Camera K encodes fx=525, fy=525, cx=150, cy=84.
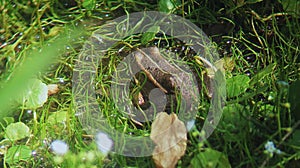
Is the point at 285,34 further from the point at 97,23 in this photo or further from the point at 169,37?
the point at 97,23

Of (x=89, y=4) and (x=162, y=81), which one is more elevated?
(x=89, y=4)

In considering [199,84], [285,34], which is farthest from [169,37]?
[285,34]

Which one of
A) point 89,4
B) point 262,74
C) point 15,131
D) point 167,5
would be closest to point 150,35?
point 167,5

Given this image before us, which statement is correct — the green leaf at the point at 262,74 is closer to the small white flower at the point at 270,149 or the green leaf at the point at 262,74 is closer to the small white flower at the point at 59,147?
the small white flower at the point at 270,149

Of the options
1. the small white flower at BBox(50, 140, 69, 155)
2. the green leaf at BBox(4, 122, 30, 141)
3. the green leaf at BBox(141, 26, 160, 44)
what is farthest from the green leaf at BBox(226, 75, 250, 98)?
the green leaf at BBox(4, 122, 30, 141)

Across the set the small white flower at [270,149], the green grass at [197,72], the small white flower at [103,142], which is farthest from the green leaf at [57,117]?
the small white flower at [270,149]

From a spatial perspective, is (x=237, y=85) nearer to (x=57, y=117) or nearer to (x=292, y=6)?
(x=292, y=6)
